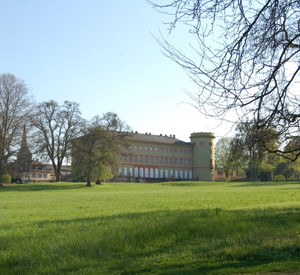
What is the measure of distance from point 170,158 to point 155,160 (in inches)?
221

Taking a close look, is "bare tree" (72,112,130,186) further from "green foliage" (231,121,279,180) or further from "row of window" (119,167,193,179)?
"green foliage" (231,121,279,180)

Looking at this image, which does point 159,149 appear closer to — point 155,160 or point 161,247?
point 155,160

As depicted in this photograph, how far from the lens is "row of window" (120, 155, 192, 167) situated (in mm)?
107688

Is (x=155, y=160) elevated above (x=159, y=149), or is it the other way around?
(x=159, y=149)

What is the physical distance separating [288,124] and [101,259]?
526 cm

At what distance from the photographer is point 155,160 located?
113 m

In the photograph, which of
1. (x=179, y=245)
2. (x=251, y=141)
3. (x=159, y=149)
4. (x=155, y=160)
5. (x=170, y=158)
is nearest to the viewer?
(x=251, y=141)

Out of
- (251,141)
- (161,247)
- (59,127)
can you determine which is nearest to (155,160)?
(59,127)

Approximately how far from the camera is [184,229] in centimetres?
1016

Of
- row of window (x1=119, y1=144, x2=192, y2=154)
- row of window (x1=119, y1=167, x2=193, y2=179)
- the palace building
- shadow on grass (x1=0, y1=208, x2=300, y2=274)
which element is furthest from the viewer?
row of window (x1=119, y1=144, x2=192, y2=154)

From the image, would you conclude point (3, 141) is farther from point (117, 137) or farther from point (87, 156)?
point (117, 137)

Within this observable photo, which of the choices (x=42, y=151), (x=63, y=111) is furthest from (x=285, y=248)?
(x=63, y=111)

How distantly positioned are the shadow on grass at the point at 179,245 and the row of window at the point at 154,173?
94.0 metres

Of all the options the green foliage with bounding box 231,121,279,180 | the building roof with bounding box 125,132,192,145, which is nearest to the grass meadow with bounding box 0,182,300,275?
the green foliage with bounding box 231,121,279,180
